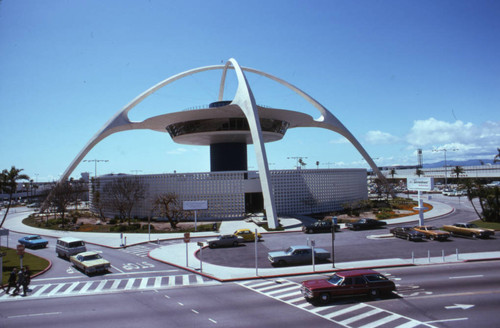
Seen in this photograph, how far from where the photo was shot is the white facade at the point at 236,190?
46.2m

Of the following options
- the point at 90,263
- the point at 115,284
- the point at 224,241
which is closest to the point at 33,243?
the point at 90,263

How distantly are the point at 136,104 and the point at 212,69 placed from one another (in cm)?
1758

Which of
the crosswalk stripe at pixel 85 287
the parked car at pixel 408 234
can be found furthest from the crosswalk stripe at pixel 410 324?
the parked car at pixel 408 234

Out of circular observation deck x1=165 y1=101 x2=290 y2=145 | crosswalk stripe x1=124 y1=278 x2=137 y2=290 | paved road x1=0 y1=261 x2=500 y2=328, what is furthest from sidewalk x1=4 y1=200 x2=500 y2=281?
circular observation deck x1=165 y1=101 x2=290 y2=145

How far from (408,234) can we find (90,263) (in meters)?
26.6

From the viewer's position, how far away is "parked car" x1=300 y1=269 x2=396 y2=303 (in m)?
14.3

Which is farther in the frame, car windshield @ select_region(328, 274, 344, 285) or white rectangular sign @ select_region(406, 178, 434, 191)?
white rectangular sign @ select_region(406, 178, 434, 191)

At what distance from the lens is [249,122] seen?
4303 centimetres

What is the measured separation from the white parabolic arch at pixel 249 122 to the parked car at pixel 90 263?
19.3 m

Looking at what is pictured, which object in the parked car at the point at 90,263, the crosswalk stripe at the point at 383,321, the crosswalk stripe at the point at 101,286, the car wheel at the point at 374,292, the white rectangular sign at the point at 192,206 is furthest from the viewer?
the white rectangular sign at the point at 192,206

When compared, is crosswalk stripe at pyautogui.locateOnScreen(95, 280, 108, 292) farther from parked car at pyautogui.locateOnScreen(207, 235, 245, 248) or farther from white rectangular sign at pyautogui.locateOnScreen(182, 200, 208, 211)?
white rectangular sign at pyautogui.locateOnScreen(182, 200, 208, 211)

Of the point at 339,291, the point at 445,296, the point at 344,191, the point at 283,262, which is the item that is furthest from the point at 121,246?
the point at 344,191

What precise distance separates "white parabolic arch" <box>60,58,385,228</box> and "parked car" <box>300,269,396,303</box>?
2123 cm

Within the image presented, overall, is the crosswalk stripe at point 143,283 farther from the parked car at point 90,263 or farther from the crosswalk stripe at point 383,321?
the crosswalk stripe at point 383,321
